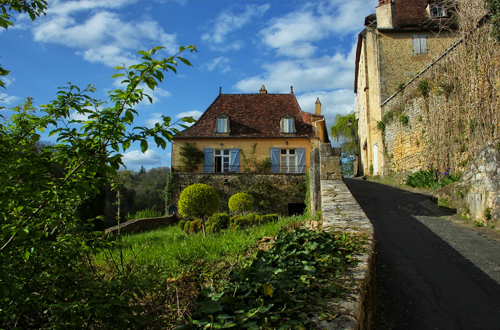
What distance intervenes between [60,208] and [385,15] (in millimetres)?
22905

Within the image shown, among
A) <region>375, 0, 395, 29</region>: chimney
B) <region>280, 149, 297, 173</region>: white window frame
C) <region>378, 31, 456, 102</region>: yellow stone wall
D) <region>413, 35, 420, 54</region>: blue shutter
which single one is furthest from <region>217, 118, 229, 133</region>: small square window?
<region>413, 35, 420, 54</region>: blue shutter

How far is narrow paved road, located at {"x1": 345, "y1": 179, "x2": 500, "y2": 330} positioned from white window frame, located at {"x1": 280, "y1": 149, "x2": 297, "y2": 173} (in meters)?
17.5

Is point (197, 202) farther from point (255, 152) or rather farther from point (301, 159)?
point (301, 159)

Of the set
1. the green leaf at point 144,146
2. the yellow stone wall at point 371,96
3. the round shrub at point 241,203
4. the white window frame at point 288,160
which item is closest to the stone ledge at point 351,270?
the green leaf at point 144,146

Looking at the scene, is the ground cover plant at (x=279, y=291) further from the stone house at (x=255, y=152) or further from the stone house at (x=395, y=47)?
the stone house at (x=255, y=152)

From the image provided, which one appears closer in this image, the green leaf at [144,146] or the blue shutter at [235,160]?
the green leaf at [144,146]

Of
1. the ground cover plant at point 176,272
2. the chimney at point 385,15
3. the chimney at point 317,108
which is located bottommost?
the ground cover plant at point 176,272

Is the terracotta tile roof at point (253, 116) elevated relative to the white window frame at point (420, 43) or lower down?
lower down

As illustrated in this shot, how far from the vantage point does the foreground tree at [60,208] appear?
82.2 inches

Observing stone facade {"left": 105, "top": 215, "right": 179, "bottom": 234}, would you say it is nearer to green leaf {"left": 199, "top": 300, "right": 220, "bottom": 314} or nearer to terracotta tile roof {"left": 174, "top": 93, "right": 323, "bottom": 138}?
terracotta tile roof {"left": 174, "top": 93, "right": 323, "bottom": 138}

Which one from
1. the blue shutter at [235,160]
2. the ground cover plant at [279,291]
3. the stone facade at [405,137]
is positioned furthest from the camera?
the blue shutter at [235,160]

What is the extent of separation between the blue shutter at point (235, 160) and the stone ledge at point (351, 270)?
17101 mm

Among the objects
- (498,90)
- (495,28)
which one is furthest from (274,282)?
(495,28)

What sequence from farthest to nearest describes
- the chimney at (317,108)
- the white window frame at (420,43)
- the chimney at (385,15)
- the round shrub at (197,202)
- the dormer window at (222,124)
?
the chimney at (317,108) < the dormer window at (222,124) < the white window frame at (420,43) < the chimney at (385,15) < the round shrub at (197,202)
